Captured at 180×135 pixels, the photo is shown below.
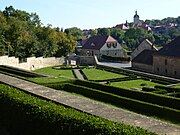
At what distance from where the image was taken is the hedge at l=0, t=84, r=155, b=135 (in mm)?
9141

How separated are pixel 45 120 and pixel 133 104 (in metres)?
11.5

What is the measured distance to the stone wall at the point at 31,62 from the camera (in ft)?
159

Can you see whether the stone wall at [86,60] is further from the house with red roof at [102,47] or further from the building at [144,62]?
the house with red roof at [102,47]

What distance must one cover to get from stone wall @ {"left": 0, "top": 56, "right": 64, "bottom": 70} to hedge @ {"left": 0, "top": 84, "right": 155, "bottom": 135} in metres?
33.0

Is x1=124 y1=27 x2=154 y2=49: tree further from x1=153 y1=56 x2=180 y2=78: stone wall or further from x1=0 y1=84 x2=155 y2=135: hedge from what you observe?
x1=0 y1=84 x2=155 y2=135: hedge

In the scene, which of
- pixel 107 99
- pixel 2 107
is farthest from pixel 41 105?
pixel 107 99

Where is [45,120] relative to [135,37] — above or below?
below

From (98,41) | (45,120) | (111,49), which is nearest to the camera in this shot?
(45,120)

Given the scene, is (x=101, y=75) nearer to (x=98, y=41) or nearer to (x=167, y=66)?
(x=167, y=66)

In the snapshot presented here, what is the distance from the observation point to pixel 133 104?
2217cm

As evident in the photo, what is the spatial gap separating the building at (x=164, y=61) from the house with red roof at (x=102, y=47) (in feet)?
78.0

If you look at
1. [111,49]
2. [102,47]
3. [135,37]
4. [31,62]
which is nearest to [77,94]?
[31,62]

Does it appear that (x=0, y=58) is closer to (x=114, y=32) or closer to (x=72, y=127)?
(x=72, y=127)

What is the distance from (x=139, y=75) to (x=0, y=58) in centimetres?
1935
